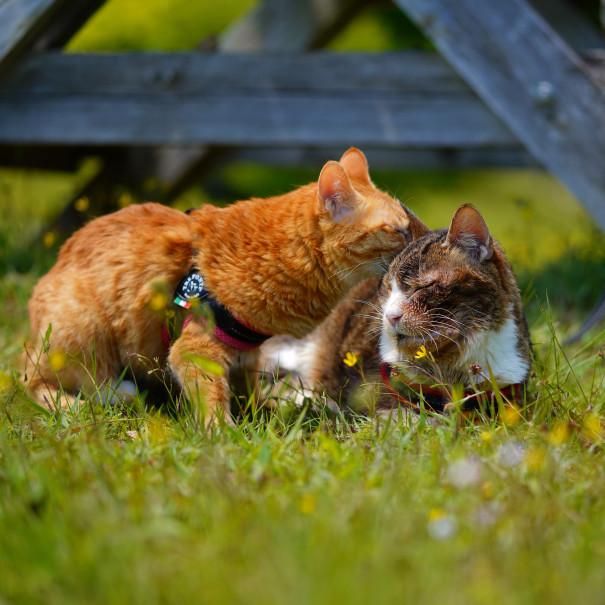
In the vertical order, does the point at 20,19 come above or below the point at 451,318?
above

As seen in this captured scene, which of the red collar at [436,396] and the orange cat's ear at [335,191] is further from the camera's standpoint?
the orange cat's ear at [335,191]

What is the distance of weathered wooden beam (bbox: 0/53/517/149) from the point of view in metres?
3.61

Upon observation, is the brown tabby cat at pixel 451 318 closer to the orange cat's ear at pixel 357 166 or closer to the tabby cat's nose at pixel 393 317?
the tabby cat's nose at pixel 393 317

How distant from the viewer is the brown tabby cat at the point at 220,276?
94.9 inches

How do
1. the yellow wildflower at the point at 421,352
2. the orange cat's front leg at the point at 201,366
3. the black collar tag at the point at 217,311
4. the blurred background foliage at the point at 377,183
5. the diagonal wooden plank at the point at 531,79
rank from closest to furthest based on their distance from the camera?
the yellow wildflower at the point at 421,352 → the orange cat's front leg at the point at 201,366 → the black collar tag at the point at 217,311 → the diagonal wooden plank at the point at 531,79 → the blurred background foliage at the point at 377,183

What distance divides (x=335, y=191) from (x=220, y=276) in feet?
1.74

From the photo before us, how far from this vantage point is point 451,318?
219 cm

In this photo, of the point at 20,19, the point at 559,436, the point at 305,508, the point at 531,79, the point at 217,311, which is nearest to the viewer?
the point at 305,508

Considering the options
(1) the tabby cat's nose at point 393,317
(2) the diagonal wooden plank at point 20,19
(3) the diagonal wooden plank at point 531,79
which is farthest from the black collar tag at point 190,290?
(2) the diagonal wooden plank at point 20,19

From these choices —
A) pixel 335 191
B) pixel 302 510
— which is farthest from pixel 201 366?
pixel 302 510

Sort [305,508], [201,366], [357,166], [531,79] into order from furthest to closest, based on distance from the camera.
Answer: [531,79], [357,166], [201,366], [305,508]

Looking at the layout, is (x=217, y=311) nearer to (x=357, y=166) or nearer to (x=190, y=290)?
(x=190, y=290)

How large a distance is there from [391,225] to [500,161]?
4.69 meters

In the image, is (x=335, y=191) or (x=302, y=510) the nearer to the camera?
(x=302, y=510)
